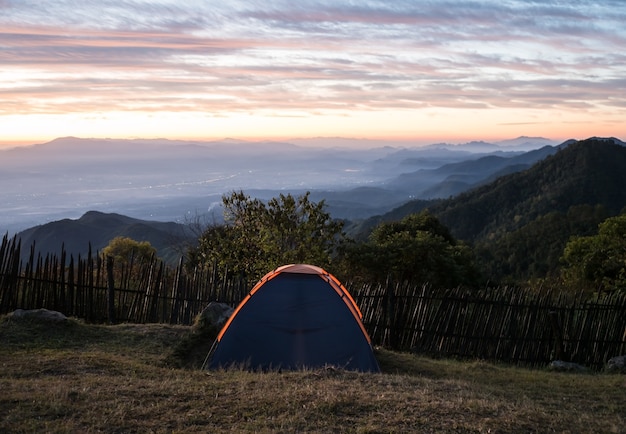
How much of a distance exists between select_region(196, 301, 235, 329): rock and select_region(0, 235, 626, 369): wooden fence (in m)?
0.71

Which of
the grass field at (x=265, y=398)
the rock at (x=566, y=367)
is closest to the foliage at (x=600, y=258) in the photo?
the rock at (x=566, y=367)

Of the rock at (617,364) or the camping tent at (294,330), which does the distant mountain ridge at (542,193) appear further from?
the camping tent at (294,330)

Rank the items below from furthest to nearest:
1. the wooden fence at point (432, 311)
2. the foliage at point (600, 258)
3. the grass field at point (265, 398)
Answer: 1. the foliage at point (600, 258)
2. the wooden fence at point (432, 311)
3. the grass field at point (265, 398)

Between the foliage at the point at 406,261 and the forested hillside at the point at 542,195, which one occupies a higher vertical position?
the forested hillside at the point at 542,195

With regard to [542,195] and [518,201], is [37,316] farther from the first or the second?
[518,201]

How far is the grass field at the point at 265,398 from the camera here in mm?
4570

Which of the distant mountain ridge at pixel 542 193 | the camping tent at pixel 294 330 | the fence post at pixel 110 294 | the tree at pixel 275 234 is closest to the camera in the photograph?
the camping tent at pixel 294 330

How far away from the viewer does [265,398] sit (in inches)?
204

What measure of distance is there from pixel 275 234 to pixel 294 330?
609cm

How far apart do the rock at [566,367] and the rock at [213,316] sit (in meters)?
5.07

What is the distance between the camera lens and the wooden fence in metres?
9.33

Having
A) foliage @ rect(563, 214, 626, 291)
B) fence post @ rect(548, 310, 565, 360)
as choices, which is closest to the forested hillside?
foliage @ rect(563, 214, 626, 291)

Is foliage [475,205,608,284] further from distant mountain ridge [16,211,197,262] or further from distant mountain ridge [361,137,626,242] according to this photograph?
distant mountain ridge [16,211,197,262]

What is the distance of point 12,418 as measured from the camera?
457 centimetres
